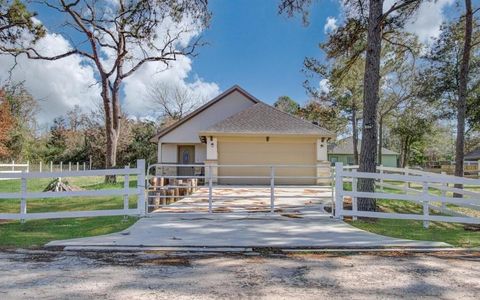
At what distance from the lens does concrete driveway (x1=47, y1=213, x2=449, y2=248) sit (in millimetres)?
6195

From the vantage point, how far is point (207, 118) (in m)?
23.1

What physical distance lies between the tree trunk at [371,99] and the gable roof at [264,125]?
9125 millimetres

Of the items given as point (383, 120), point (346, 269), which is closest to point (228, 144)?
point (346, 269)

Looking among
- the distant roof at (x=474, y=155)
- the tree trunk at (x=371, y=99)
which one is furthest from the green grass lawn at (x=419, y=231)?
the distant roof at (x=474, y=155)

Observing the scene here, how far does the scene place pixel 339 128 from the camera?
32.9 m

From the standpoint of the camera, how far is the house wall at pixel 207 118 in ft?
75.5

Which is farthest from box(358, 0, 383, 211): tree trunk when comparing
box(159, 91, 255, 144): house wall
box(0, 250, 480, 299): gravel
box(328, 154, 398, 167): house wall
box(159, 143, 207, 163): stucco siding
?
box(328, 154, 398, 167): house wall

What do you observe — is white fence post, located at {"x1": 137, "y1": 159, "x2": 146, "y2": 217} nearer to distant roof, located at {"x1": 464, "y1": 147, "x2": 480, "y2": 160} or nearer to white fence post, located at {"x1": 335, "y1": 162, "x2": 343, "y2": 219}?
white fence post, located at {"x1": 335, "y1": 162, "x2": 343, "y2": 219}

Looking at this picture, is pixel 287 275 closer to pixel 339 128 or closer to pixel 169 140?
pixel 169 140

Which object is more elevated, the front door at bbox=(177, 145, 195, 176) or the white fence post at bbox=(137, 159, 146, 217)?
the front door at bbox=(177, 145, 195, 176)

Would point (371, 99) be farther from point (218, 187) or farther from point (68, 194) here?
point (218, 187)

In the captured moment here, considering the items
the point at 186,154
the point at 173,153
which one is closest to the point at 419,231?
the point at 186,154

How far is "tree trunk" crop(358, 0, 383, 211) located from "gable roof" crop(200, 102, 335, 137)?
29.9 feet

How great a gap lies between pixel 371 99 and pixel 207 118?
1491 centimetres
